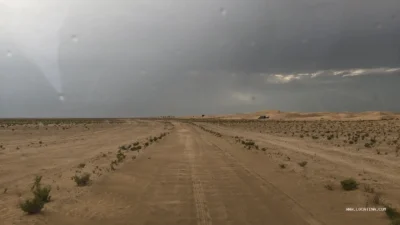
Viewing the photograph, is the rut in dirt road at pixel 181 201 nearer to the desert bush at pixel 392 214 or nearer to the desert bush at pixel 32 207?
the desert bush at pixel 32 207

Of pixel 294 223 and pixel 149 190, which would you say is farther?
pixel 149 190

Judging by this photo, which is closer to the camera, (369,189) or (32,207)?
(32,207)

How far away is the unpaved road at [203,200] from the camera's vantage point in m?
9.45

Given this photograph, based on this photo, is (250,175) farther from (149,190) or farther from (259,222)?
(259,222)

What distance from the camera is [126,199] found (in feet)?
39.3

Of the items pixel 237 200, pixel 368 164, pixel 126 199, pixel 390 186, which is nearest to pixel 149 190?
pixel 126 199

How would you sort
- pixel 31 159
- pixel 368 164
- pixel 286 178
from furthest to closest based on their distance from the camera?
pixel 31 159, pixel 368 164, pixel 286 178

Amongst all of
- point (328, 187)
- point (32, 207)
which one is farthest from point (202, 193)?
→ point (32, 207)

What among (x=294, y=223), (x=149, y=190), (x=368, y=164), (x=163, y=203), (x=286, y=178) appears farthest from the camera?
(x=368, y=164)

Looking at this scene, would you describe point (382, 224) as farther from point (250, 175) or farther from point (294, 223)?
point (250, 175)

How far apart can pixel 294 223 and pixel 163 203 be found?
12.9 ft

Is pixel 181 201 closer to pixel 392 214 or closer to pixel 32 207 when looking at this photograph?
pixel 32 207

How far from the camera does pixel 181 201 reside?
11.3 m

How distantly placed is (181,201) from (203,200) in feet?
2.08
